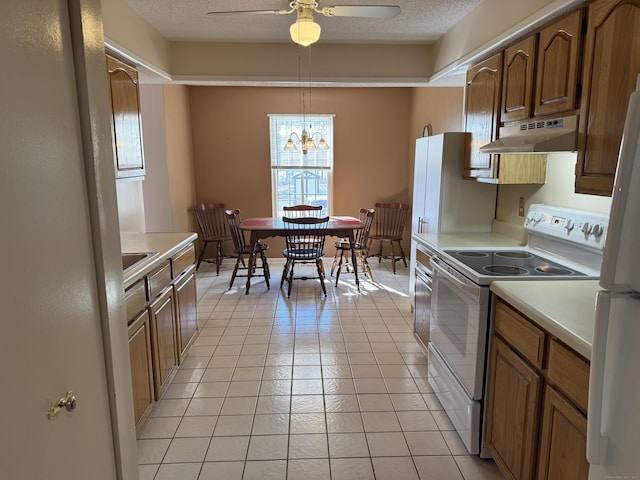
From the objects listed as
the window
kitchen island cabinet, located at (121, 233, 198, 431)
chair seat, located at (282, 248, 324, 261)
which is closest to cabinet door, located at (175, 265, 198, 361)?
kitchen island cabinet, located at (121, 233, 198, 431)

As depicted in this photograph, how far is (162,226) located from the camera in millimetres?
5176

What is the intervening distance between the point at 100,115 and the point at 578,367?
1625mm

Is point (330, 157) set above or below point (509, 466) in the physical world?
above

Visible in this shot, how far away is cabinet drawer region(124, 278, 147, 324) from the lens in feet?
6.51

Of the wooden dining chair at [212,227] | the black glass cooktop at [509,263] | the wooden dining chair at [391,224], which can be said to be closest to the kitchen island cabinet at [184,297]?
the black glass cooktop at [509,263]

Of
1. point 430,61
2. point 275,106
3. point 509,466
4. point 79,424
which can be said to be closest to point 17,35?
point 79,424

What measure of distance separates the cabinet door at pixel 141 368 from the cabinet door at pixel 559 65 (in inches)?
88.0

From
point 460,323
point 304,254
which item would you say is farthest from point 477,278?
point 304,254

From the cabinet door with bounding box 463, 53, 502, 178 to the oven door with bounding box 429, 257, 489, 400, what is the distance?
2.71 feet

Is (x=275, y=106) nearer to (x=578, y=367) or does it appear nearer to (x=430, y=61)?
(x=430, y=61)

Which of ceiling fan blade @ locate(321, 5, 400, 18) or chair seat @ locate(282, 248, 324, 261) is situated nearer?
ceiling fan blade @ locate(321, 5, 400, 18)

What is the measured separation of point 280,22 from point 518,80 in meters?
1.68

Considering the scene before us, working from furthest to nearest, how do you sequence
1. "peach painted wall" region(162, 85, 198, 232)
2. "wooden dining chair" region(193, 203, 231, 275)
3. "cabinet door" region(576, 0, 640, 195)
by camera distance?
1. "wooden dining chair" region(193, 203, 231, 275)
2. "peach painted wall" region(162, 85, 198, 232)
3. "cabinet door" region(576, 0, 640, 195)

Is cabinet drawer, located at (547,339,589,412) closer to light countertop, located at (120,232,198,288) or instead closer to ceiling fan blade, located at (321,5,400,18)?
light countertop, located at (120,232,198,288)
